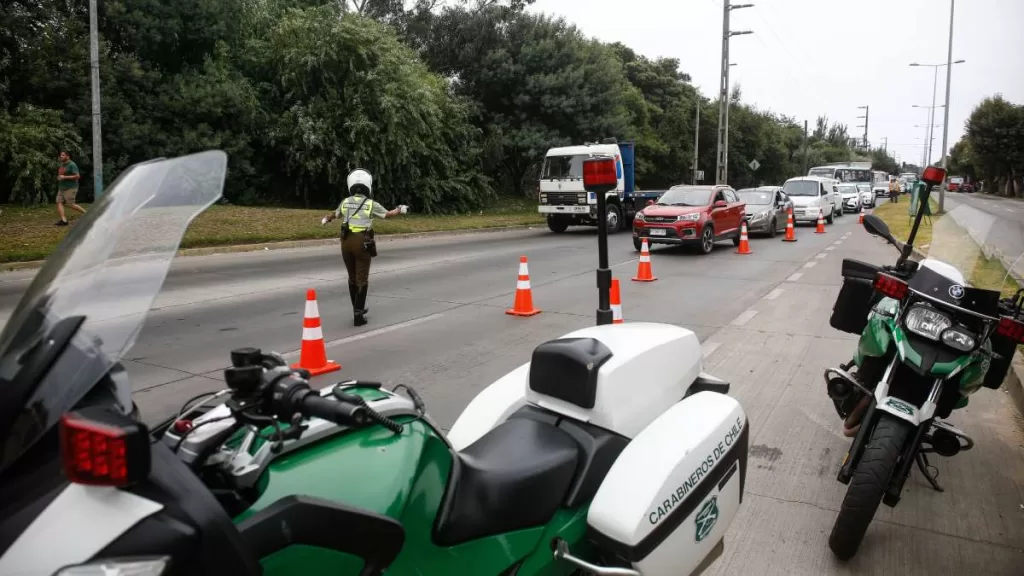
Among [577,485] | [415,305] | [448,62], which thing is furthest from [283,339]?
[448,62]

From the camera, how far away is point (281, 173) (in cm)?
2872

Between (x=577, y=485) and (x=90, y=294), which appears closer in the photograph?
(x=90, y=294)

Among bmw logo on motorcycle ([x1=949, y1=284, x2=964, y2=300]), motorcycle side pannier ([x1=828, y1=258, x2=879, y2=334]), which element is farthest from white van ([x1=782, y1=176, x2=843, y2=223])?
bmw logo on motorcycle ([x1=949, y1=284, x2=964, y2=300])

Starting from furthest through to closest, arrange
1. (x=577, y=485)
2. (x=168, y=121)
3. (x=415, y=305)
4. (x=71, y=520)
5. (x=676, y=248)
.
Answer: (x=168, y=121) → (x=676, y=248) → (x=415, y=305) → (x=577, y=485) → (x=71, y=520)

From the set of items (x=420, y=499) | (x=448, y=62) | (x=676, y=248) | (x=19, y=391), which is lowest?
(x=676, y=248)

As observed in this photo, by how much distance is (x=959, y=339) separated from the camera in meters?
3.45

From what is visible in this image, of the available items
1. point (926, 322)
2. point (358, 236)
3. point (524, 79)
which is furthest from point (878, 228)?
point (524, 79)

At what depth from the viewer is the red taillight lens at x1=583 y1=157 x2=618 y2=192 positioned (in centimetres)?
372

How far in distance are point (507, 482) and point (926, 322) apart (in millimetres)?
2517

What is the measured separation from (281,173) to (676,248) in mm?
16812

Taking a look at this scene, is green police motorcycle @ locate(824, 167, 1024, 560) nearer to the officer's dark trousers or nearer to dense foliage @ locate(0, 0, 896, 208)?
the officer's dark trousers

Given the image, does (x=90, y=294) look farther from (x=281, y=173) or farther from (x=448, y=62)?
(x=448, y=62)

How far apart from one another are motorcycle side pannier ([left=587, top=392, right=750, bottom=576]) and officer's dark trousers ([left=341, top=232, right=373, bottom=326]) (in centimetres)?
651

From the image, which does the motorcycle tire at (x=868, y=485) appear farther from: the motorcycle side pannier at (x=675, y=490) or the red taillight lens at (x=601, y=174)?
the red taillight lens at (x=601, y=174)
